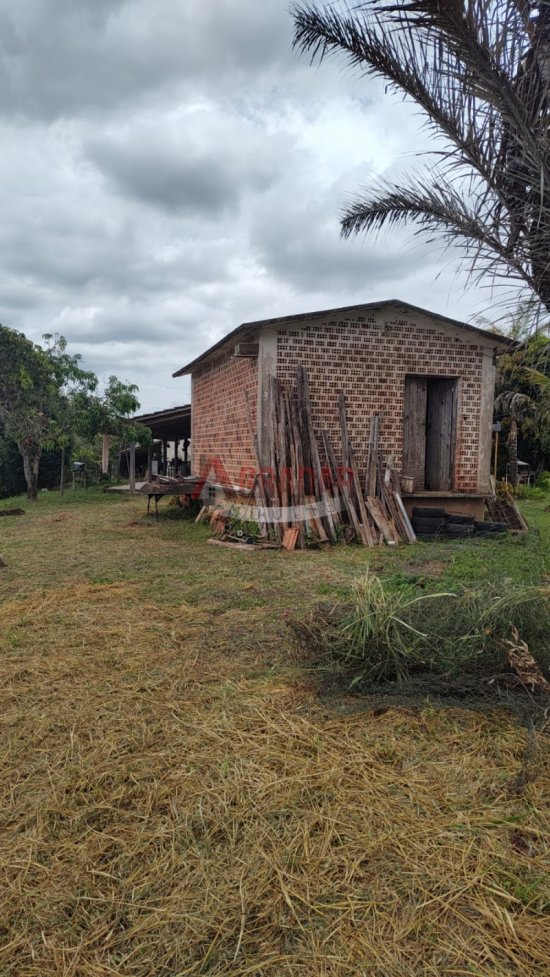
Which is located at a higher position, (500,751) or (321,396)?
(321,396)

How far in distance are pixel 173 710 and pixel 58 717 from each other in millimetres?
642

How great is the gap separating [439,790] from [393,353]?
845 cm

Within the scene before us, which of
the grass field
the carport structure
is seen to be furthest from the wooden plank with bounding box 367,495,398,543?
the carport structure

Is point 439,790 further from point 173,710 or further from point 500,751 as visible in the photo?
point 173,710

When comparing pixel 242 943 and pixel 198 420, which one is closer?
pixel 242 943

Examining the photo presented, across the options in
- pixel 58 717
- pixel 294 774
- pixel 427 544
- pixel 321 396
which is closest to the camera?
pixel 294 774

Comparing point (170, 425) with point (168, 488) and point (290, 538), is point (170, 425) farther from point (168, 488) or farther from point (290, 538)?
point (290, 538)

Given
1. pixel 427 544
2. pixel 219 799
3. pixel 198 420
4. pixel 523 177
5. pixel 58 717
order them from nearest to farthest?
1. pixel 219 799
2. pixel 58 717
3. pixel 523 177
4. pixel 427 544
5. pixel 198 420

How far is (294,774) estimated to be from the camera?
254cm

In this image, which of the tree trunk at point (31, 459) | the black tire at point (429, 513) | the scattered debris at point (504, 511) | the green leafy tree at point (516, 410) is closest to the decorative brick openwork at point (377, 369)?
the scattered debris at point (504, 511)

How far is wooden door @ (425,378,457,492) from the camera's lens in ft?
34.1

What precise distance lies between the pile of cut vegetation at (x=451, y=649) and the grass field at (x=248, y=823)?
0.20 m

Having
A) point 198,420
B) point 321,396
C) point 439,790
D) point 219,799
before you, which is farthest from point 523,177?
point 198,420

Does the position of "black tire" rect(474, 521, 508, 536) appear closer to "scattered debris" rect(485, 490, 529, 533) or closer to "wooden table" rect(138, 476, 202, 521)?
"scattered debris" rect(485, 490, 529, 533)
